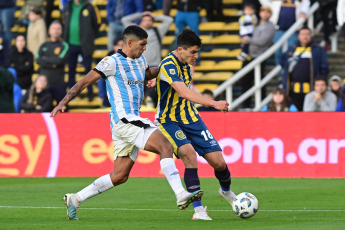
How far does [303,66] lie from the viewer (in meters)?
18.8

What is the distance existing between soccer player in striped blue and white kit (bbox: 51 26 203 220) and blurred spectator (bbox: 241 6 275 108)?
9.99 metres

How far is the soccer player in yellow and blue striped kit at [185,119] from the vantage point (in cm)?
1028

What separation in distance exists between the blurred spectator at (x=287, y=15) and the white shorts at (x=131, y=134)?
1062cm

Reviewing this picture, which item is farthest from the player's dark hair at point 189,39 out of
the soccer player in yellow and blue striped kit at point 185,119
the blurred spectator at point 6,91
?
the blurred spectator at point 6,91

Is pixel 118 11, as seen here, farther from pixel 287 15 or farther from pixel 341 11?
pixel 341 11

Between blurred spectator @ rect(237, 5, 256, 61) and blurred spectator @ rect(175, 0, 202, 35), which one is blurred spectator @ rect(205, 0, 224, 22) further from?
blurred spectator @ rect(237, 5, 256, 61)

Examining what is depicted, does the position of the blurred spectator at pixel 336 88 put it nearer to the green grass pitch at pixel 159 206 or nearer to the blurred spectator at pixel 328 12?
the blurred spectator at pixel 328 12

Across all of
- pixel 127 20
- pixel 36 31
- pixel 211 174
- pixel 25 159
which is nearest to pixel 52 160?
pixel 25 159

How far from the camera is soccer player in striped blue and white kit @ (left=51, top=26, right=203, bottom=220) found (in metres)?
10.0

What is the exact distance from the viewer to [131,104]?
10211 mm

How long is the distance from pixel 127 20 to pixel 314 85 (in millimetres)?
4549

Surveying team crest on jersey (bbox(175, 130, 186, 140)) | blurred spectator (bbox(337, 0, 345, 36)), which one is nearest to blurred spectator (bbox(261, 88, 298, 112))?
blurred spectator (bbox(337, 0, 345, 36))

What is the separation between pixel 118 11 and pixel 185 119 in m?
11.5

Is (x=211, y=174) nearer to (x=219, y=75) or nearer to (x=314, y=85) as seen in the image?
(x=314, y=85)
